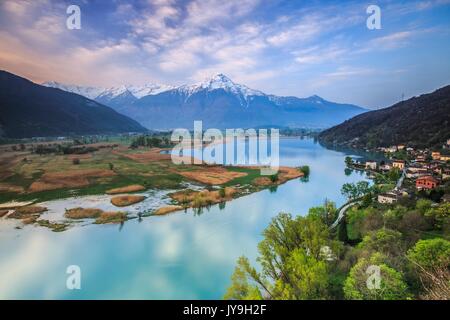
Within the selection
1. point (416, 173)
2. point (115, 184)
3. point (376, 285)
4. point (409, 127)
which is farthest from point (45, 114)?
point (376, 285)

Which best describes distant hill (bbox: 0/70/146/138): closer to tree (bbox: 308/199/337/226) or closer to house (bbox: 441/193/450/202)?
tree (bbox: 308/199/337/226)

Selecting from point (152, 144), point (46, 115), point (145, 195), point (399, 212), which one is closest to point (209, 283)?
point (399, 212)

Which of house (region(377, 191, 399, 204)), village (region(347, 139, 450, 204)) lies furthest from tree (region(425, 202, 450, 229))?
house (region(377, 191, 399, 204))

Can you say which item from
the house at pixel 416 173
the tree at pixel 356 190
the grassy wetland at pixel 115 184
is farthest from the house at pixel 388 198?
the house at pixel 416 173

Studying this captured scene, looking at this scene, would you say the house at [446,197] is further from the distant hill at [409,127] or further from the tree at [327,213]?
the distant hill at [409,127]

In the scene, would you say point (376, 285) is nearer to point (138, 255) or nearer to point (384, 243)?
point (384, 243)

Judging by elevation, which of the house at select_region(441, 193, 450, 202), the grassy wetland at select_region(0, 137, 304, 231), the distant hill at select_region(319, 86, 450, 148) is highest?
the distant hill at select_region(319, 86, 450, 148)
